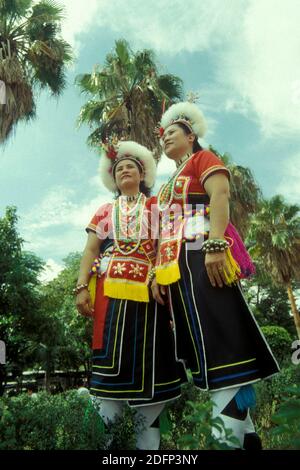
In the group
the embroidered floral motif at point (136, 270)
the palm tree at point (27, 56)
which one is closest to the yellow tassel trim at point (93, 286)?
the embroidered floral motif at point (136, 270)

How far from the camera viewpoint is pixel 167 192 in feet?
10.3

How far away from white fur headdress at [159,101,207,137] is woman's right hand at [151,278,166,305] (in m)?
1.29

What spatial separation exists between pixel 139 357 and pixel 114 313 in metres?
0.38

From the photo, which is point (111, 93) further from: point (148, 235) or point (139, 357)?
point (139, 357)

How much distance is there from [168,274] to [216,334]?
0.55 m

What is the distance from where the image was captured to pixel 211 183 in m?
2.89

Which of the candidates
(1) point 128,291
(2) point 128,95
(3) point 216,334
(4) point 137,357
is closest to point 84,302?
(1) point 128,291

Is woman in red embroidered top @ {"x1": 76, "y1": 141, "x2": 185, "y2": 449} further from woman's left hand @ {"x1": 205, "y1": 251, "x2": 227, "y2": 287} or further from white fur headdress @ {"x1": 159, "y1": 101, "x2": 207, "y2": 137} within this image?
woman's left hand @ {"x1": 205, "y1": 251, "x2": 227, "y2": 287}

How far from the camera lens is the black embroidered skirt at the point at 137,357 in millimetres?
2938

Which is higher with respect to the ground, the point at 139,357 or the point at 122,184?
the point at 122,184

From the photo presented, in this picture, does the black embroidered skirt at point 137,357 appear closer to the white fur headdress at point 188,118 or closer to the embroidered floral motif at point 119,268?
the embroidered floral motif at point 119,268

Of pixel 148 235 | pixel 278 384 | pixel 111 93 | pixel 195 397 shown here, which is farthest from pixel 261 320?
pixel 148 235

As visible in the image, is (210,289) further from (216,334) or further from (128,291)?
(128,291)
